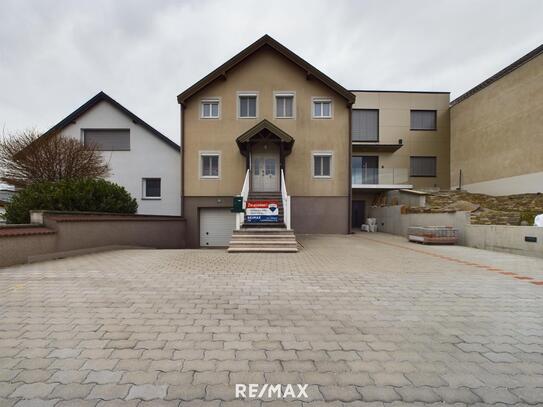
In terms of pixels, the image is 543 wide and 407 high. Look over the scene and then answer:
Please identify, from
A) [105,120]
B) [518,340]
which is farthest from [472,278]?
[105,120]

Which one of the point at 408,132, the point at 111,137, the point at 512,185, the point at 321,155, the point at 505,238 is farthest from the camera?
the point at 408,132

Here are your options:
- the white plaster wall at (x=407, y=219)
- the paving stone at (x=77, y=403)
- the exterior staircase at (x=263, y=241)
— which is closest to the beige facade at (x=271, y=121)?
the white plaster wall at (x=407, y=219)

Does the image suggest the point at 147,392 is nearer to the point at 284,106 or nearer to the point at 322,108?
the point at 284,106

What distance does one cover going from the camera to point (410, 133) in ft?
81.8

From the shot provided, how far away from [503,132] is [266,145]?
17.1 m

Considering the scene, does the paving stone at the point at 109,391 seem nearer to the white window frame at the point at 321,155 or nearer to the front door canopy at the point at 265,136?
the front door canopy at the point at 265,136

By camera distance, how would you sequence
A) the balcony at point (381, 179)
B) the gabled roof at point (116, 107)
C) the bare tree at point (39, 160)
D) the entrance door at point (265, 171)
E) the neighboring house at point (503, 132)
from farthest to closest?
1. the balcony at point (381, 179)
2. the gabled roof at point (116, 107)
3. the neighboring house at point (503, 132)
4. the entrance door at point (265, 171)
5. the bare tree at point (39, 160)

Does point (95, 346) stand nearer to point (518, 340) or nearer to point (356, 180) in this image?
point (518, 340)

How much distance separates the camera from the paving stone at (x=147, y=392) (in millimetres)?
2193

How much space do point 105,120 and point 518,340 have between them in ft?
69.0

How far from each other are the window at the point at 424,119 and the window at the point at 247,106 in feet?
56.1

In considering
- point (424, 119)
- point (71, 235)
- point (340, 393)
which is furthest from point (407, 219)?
point (71, 235)

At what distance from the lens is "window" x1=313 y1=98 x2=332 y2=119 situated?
1592 centimetres

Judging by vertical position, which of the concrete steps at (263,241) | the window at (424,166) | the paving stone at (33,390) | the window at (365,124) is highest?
the window at (365,124)
